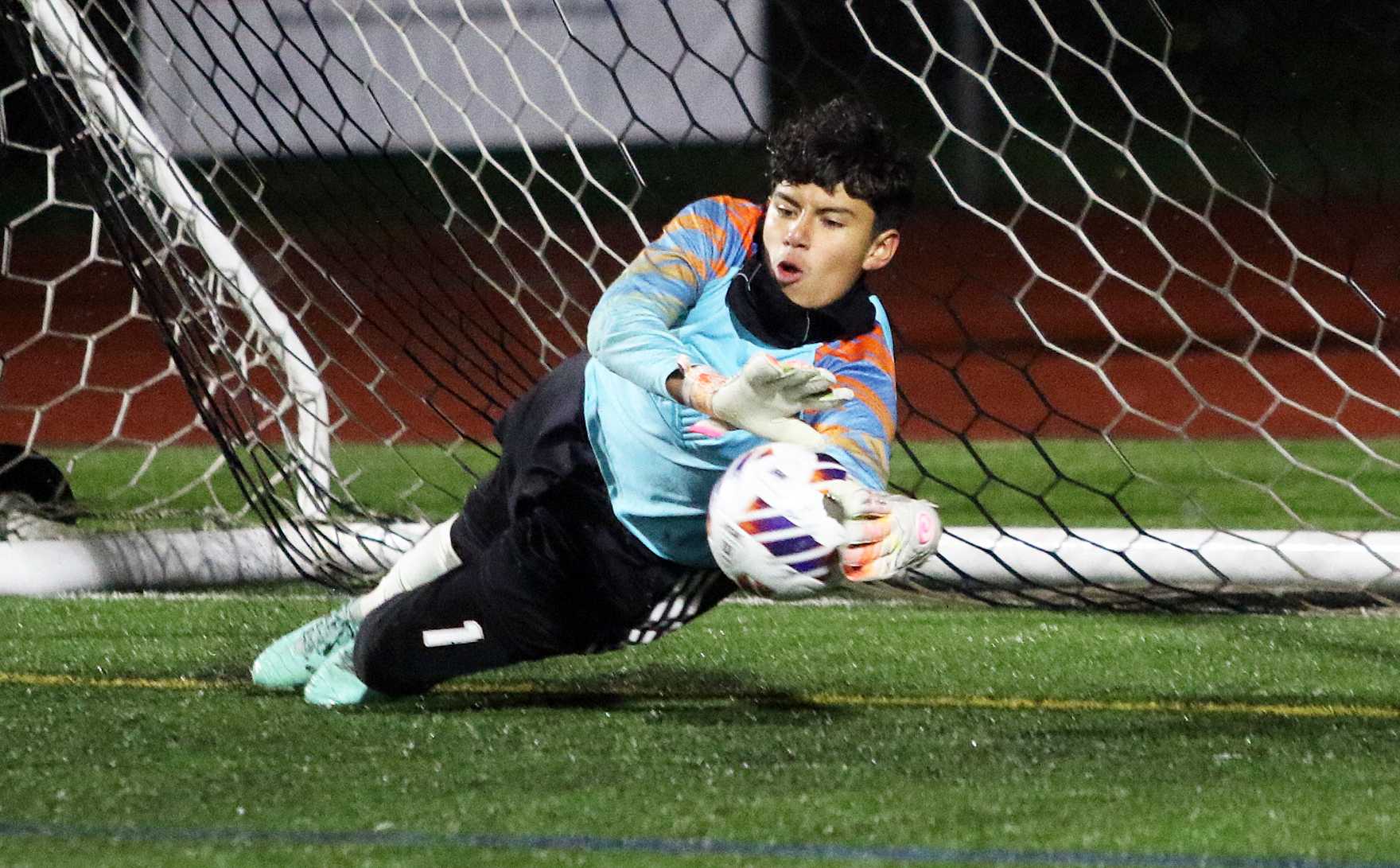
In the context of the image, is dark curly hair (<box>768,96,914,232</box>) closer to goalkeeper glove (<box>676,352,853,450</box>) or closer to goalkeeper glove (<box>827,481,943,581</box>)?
goalkeeper glove (<box>676,352,853,450</box>)

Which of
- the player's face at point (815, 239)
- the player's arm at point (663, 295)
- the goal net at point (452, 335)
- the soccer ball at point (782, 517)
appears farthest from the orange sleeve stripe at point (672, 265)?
the goal net at point (452, 335)

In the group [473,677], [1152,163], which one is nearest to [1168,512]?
[473,677]

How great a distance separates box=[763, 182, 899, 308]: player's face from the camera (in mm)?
2512

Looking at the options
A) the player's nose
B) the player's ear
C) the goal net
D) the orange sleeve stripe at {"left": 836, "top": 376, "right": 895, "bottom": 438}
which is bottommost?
the goal net

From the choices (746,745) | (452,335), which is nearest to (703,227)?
(746,745)

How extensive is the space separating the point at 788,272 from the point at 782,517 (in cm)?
41

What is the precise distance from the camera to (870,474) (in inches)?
95.7

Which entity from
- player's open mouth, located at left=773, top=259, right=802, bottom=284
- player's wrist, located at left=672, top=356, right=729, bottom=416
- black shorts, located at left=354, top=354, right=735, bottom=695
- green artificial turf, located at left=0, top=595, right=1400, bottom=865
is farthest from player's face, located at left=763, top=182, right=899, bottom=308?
green artificial turf, located at left=0, top=595, right=1400, bottom=865

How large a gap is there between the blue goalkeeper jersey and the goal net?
35.2 inches

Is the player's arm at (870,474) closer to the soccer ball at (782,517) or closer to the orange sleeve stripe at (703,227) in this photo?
the soccer ball at (782,517)

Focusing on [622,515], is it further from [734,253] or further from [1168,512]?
[1168,512]

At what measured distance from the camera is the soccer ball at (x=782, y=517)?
228 cm

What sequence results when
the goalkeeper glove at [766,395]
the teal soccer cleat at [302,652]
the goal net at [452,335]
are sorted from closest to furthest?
the goalkeeper glove at [766,395] → the teal soccer cleat at [302,652] → the goal net at [452,335]

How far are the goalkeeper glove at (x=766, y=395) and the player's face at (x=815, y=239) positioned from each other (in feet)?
0.82
